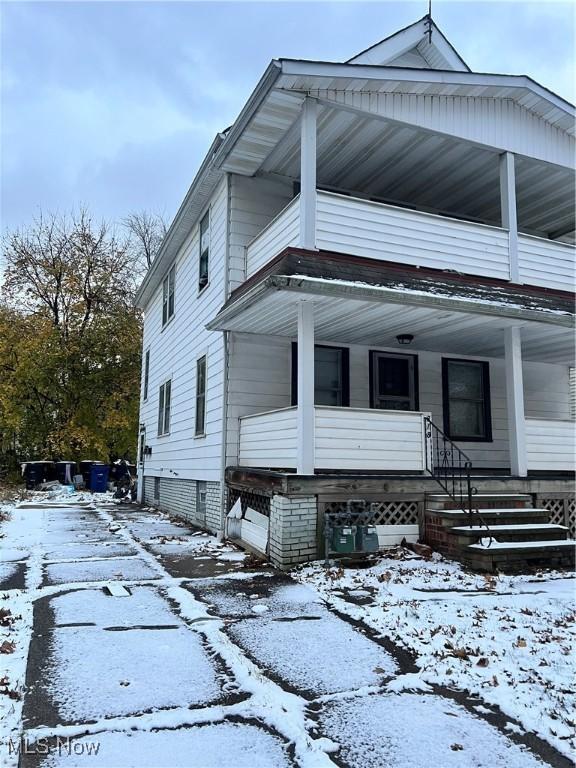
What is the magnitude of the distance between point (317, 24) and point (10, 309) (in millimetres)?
19136

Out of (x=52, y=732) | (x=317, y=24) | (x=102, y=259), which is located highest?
(x=317, y=24)

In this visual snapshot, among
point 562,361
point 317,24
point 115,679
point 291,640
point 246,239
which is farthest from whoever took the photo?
point 317,24

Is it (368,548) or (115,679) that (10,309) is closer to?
(368,548)

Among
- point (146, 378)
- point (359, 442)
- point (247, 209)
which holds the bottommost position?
point (359, 442)

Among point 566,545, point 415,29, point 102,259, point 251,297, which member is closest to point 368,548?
point 566,545

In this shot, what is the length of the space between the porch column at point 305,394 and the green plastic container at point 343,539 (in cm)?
84

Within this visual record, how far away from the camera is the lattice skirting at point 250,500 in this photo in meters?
8.30

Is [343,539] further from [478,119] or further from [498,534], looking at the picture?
[478,119]

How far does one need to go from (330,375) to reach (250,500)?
2885mm

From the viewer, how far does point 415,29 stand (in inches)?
417

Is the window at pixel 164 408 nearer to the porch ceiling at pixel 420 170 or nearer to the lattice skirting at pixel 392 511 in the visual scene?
the porch ceiling at pixel 420 170

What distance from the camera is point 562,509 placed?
9.16m

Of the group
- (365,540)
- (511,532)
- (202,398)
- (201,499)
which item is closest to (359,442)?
(365,540)

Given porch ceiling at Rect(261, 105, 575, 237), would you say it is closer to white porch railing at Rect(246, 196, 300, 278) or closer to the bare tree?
white porch railing at Rect(246, 196, 300, 278)
